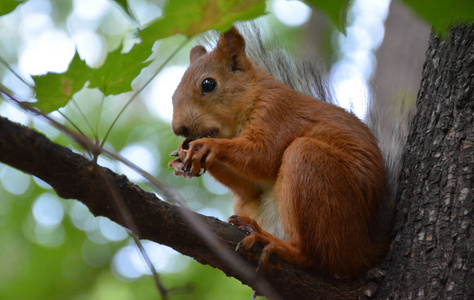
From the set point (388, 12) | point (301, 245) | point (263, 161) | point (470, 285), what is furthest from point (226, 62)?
point (388, 12)

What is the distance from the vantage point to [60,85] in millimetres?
1017

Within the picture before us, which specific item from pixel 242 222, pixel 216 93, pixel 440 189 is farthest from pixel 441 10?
pixel 216 93

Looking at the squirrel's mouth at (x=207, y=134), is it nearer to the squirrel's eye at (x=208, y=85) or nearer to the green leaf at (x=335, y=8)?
the squirrel's eye at (x=208, y=85)

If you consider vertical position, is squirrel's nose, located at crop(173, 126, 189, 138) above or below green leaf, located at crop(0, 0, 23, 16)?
above

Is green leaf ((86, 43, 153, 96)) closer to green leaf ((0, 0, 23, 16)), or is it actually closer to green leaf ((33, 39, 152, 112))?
green leaf ((33, 39, 152, 112))

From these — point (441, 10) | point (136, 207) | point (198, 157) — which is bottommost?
point (136, 207)

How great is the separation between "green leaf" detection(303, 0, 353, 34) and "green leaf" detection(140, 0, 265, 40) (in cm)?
19

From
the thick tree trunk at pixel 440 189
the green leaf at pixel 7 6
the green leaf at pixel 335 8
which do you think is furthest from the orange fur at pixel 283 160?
the green leaf at pixel 335 8

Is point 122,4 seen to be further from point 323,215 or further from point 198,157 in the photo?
point 323,215

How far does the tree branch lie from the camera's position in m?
1.15

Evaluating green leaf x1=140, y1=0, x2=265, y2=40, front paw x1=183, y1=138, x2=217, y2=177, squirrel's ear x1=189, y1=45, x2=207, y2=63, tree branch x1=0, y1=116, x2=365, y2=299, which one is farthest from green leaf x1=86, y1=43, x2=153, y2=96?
squirrel's ear x1=189, y1=45, x2=207, y2=63

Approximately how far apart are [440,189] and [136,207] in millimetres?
1087

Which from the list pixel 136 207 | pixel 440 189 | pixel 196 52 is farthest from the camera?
pixel 196 52

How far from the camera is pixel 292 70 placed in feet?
9.46
